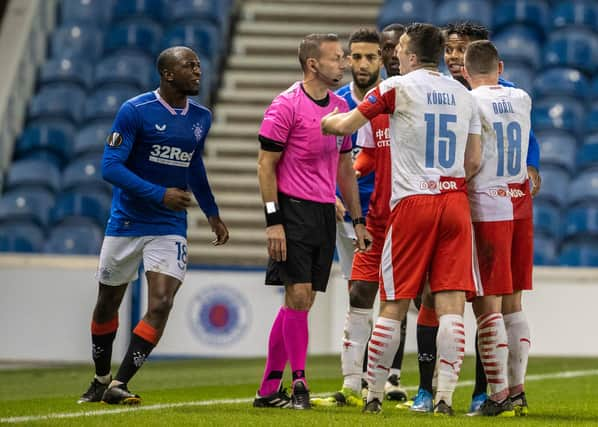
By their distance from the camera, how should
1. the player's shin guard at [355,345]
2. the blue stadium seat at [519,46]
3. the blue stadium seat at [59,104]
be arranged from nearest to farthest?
the player's shin guard at [355,345], the blue stadium seat at [519,46], the blue stadium seat at [59,104]

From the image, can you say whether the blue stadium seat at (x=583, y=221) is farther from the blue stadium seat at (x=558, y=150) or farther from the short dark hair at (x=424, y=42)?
the short dark hair at (x=424, y=42)

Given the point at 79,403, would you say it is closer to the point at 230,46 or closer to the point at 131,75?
the point at 131,75

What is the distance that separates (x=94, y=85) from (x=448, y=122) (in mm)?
11828

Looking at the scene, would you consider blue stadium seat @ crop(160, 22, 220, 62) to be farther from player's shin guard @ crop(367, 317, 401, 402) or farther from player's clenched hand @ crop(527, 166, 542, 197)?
player's shin guard @ crop(367, 317, 401, 402)

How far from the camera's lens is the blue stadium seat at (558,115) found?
16233mm

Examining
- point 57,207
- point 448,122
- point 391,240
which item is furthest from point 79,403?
Result: point 57,207

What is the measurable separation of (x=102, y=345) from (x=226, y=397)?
0.98 m

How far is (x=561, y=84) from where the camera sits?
54.9 feet

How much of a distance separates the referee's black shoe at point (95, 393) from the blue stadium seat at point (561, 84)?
33.0 feet

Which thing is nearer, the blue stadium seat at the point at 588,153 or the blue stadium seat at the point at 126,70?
the blue stadium seat at the point at 588,153

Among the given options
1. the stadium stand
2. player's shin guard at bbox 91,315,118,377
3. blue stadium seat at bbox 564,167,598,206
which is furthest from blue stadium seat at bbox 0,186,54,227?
player's shin guard at bbox 91,315,118,377

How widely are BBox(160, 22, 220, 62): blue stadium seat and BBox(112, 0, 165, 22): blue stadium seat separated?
0.78m

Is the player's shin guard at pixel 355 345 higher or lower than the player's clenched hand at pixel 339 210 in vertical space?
lower

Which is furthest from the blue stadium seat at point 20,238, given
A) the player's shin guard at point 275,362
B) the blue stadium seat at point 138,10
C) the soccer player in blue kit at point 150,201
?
the player's shin guard at point 275,362
